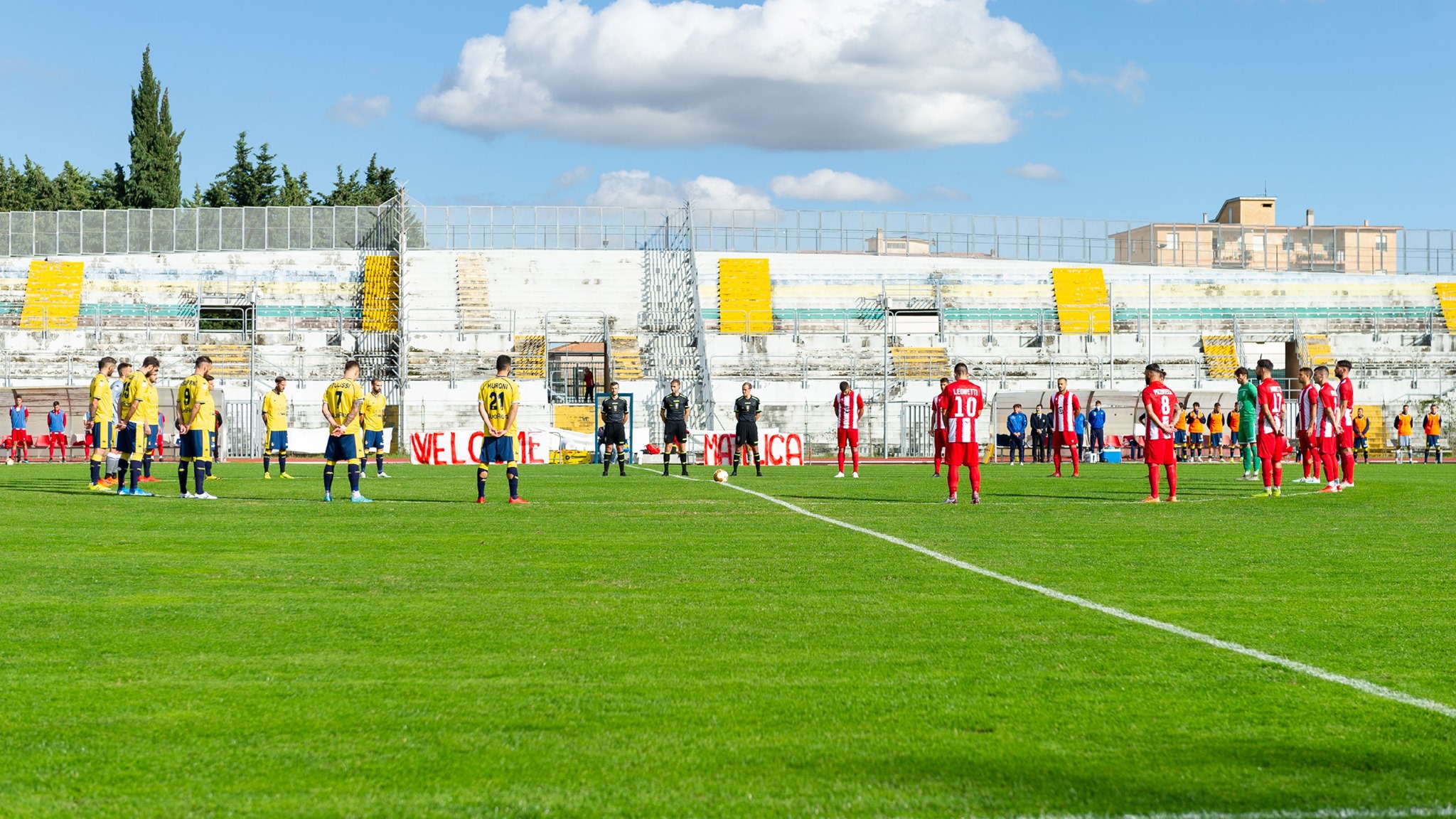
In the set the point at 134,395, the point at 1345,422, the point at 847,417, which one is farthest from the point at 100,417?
the point at 1345,422

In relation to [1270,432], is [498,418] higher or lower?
higher

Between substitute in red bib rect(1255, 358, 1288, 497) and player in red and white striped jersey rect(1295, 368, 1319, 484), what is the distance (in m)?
0.35

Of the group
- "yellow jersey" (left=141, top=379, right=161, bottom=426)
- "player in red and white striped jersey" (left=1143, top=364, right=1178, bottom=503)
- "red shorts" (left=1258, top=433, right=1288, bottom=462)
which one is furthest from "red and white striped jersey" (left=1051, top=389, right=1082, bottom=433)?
"yellow jersey" (left=141, top=379, right=161, bottom=426)

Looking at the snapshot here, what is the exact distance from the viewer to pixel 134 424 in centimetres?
1847

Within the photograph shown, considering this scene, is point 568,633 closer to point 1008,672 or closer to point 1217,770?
point 1008,672

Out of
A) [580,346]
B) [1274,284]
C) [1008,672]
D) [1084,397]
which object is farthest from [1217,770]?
[1274,284]

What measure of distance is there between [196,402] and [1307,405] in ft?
52.2

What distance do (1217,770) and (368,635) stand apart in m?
4.21

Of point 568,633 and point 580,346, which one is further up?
point 580,346

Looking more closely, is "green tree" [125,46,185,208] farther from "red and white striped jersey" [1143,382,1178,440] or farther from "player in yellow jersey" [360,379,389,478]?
"red and white striped jersey" [1143,382,1178,440]

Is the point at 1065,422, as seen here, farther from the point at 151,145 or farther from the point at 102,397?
the point at 151,145

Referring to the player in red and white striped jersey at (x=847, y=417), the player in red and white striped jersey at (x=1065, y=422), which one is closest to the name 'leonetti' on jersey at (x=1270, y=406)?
the player in red and white striped jersey at (x=1065, y=422)

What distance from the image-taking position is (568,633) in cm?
704

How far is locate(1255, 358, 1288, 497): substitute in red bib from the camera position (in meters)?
19.2
